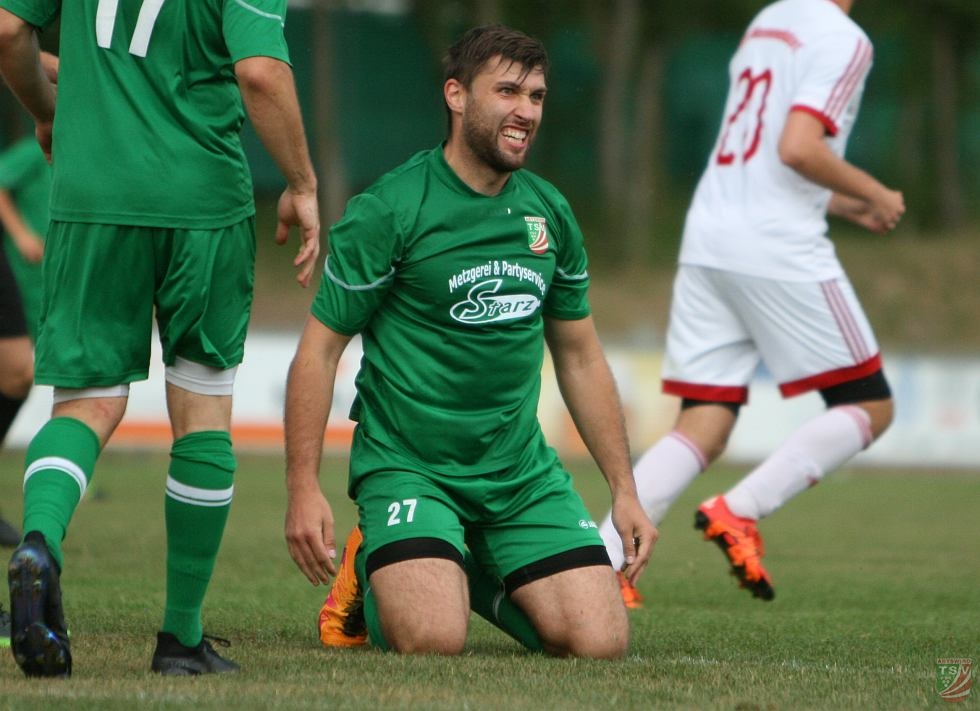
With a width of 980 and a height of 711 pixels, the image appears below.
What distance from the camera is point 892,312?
2731 cm

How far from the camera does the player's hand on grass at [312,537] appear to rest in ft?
14.5

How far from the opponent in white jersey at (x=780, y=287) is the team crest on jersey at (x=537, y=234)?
5.39ft

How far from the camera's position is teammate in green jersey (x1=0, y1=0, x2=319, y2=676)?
13.6 ft

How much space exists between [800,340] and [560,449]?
10449mm

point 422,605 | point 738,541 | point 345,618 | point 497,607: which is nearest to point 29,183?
point 738,541

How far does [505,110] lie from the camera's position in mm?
4801

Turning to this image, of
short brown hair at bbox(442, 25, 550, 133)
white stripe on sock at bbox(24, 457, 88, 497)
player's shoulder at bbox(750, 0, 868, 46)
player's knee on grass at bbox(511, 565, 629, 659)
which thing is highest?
player's shoulder at bbox(750, 0, 868, 46)

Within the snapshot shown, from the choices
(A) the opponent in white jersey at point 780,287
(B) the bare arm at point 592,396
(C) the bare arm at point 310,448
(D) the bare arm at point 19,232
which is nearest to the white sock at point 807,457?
(A) the opponent in white jersey at point 780,287

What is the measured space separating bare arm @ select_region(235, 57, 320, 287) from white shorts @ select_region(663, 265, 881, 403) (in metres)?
2.71

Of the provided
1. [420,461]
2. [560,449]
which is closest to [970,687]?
[420,461]

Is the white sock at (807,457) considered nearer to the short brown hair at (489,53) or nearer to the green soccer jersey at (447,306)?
the green soccer jersey at (447,306)

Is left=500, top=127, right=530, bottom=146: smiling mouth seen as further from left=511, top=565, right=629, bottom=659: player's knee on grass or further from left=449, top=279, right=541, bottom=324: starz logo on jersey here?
left=511, top=565, right=629, bottom=659: player's knee on grass

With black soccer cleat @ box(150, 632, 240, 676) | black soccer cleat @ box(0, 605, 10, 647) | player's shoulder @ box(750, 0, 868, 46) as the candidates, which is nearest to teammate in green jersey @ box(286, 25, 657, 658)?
black soccer cleat @ box(150, 632, 240, 676)

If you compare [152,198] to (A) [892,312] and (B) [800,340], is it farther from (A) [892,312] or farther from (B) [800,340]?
(A) [892,312]
